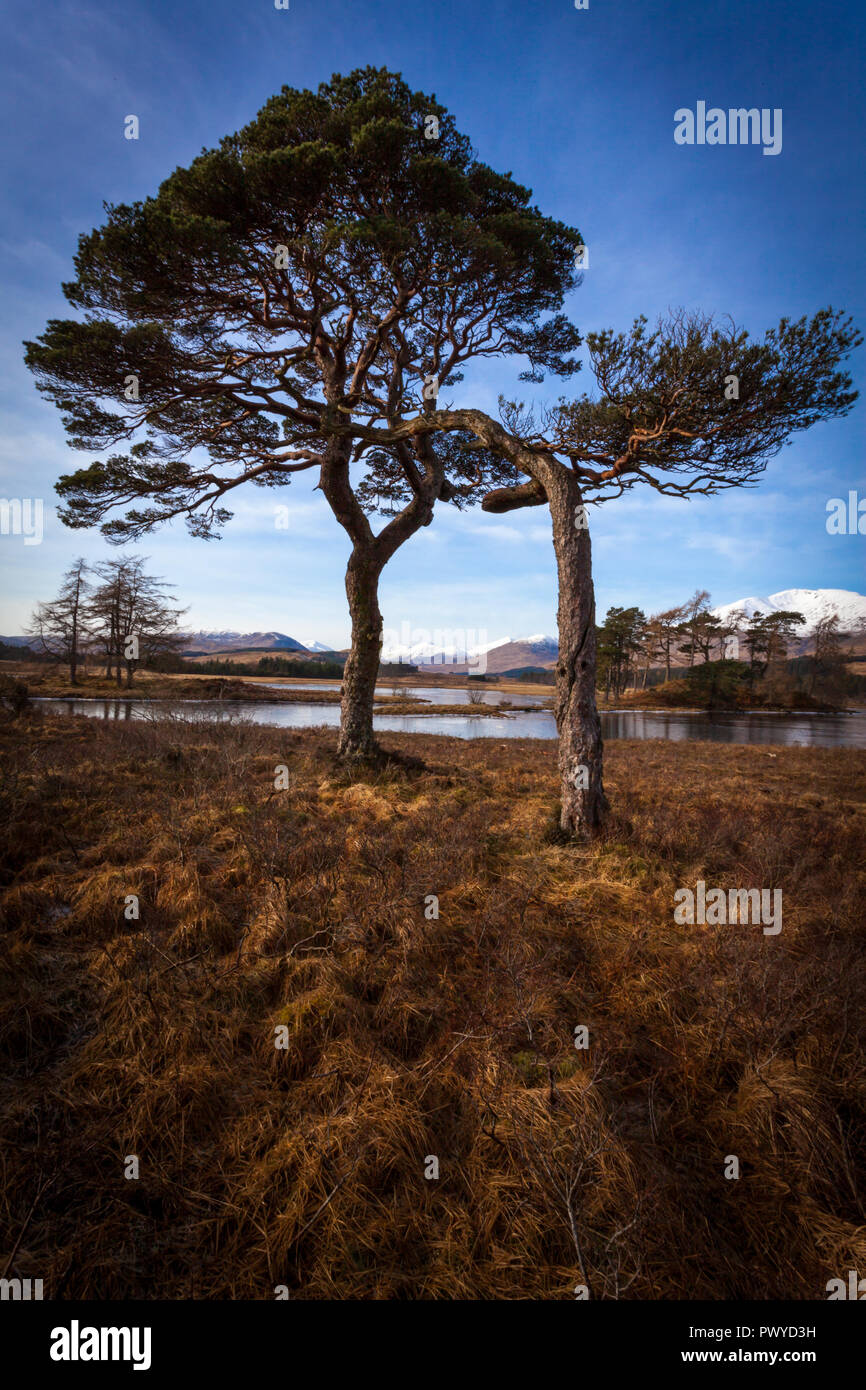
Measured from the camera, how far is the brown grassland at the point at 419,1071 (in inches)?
75.6

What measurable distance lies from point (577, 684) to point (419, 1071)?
4756mm

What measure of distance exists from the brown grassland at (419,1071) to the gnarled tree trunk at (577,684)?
73 cm

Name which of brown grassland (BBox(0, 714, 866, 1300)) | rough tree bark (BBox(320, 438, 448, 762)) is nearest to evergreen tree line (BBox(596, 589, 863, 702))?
rough tree bark (BBox(320, 438, 448, 762))

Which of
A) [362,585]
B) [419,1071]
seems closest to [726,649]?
[362,585]

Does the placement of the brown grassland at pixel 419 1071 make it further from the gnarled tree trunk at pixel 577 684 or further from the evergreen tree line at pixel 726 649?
the evergreen tree line at pixel 726 649

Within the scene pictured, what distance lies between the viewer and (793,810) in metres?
9.12

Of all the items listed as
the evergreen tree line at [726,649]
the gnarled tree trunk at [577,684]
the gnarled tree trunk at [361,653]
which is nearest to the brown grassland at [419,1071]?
the gnarled tree trunk at [577,684]

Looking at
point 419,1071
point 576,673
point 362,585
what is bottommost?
point 419,1071

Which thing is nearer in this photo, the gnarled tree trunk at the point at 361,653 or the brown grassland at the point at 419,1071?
the brown grassland at the point at 419,1071

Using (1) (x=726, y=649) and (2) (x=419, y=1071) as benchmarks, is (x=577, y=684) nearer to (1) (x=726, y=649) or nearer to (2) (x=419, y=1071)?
(2) (x=419, y=1071)

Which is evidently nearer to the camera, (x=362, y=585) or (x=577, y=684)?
(x=577, y=684)

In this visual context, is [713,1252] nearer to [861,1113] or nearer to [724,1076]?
[724,1076]

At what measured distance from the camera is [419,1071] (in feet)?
9.06

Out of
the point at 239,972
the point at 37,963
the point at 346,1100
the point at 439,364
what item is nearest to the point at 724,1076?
the point at 346,1100
